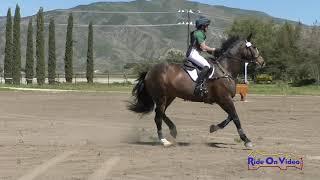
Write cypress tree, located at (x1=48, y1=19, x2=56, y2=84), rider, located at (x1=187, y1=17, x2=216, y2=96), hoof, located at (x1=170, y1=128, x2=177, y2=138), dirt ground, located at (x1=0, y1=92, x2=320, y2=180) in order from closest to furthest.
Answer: dirt ground, located at (x1=0, y1=92, x2=320, y2=180) → rider, located at (x1=187, y1=17, x2=216, y2=96) → hoof, located at (x1=170, y1=128, x2=177, y2=138) → cypress tree, located at (x1=48, y1=19, x2=56, y2=84)

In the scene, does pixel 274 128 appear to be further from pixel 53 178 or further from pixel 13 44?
pixel 13 44

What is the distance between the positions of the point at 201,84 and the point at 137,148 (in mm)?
2031

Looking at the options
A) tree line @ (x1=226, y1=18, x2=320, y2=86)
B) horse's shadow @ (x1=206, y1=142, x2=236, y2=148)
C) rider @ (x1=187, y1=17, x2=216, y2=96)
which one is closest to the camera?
horse's shadow @ (x1=206, y1=142, x2=236, y2=148)

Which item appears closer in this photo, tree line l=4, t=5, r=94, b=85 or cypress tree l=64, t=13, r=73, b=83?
tree line l=4, t=5, r=94, b=85

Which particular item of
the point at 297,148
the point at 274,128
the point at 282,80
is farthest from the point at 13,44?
the point at 297,148

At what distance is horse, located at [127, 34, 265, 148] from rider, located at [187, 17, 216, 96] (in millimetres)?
147

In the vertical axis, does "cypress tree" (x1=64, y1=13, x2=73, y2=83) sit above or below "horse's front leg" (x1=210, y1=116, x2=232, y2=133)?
below

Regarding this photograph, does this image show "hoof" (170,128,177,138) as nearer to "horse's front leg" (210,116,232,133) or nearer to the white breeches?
"horse's front leg" (210,116,232,133)

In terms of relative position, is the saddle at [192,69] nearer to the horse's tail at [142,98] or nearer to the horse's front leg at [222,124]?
the horse's front leg at [222,124]

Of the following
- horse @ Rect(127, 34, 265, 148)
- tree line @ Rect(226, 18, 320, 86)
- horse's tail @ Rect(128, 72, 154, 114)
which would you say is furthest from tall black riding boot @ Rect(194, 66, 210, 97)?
tree line @ Rect(226, 18, 320, 86)

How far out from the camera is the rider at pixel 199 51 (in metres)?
13.3

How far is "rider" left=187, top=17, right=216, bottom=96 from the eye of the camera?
1332cm

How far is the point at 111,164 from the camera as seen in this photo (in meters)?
10.4

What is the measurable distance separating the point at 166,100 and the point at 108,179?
5154mm
